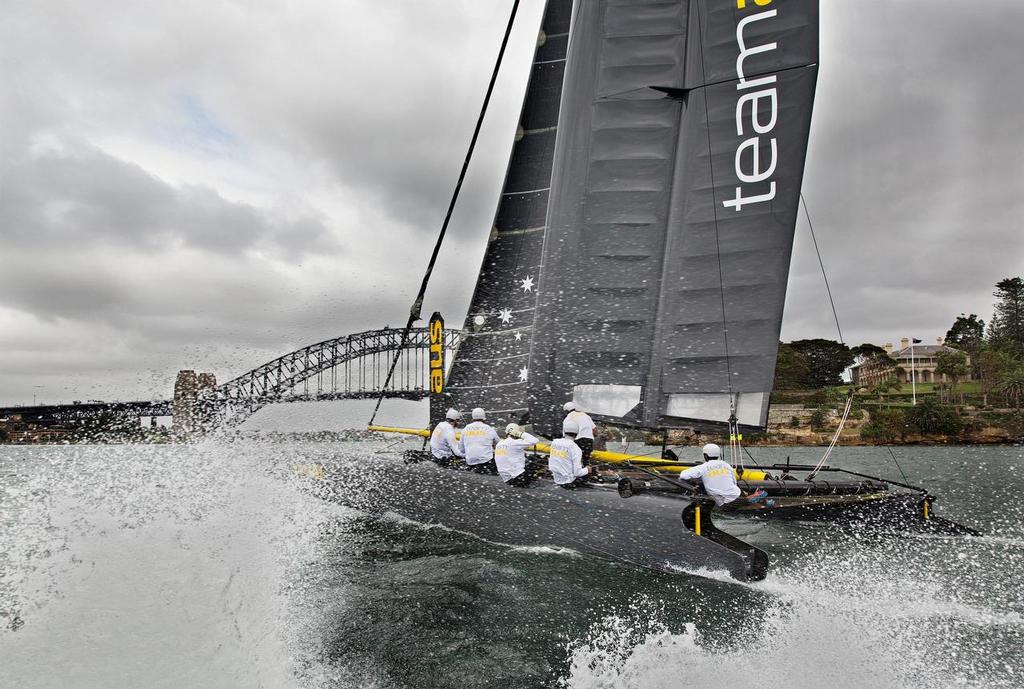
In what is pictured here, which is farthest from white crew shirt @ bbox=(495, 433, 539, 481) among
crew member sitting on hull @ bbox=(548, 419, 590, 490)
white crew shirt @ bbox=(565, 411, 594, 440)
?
white crew shirt @ bbox=(565, 411, 594, 440)

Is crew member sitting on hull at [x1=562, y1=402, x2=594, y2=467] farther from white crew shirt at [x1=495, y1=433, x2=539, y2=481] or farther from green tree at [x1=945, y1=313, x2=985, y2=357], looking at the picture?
green tree at [x1=945, y1=313, x2=985, y2=357]

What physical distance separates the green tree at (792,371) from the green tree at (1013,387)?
15.4 metres

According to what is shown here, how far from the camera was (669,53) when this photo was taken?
809 centimetres

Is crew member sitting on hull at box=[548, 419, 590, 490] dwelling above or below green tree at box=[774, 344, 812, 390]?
below

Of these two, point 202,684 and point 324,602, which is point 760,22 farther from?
point 202,684

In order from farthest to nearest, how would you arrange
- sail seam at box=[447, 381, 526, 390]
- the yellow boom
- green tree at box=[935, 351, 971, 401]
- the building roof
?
the building roof
green tree at box=[935, 351, 971, 401]
sail seam at box=[447, 381, 526, 390]
the yellow boom

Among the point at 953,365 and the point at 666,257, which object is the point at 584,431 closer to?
the point at 666,257

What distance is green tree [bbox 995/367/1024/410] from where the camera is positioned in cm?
5212

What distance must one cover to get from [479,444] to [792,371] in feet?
200

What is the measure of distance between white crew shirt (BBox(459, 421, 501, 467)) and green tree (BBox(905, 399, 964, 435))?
53085 millimetres

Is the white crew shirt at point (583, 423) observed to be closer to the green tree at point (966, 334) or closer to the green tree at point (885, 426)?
the green tree at point (885, 426)

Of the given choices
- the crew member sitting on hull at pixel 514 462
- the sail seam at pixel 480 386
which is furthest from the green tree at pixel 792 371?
the crew member sitting on hull at pixel 514 462

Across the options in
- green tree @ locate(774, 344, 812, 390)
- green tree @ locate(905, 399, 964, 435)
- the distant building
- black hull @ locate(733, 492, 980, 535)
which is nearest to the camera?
black hull @ locate(733, 492, 980, 535)

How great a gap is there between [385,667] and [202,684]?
1022 millimetres
